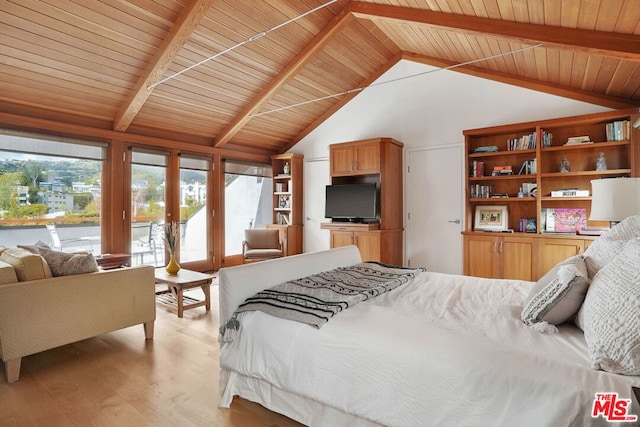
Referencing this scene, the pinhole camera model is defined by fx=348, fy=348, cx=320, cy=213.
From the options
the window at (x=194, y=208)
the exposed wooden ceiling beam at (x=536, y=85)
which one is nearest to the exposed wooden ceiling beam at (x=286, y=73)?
the window at (x=194, y=208)

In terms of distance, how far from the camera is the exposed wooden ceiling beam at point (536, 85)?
3.99 m

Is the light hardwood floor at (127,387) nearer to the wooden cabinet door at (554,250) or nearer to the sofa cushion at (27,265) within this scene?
the sofa cushion at (27,265)

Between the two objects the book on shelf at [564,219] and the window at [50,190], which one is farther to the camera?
the book on shelf at [564,219]

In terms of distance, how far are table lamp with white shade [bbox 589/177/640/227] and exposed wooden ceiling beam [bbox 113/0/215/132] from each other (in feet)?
12.5

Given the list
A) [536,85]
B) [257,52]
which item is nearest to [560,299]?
[536,85]

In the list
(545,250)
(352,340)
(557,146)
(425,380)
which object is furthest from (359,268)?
(557,146)

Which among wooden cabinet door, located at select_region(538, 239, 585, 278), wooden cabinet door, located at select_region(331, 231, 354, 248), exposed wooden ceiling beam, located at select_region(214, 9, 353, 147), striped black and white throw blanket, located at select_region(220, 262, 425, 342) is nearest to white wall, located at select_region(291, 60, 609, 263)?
wooden cabinet door, located at select_region(331, 231, 354, 248)

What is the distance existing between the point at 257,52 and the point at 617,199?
4.07 m

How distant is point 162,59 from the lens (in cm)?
381

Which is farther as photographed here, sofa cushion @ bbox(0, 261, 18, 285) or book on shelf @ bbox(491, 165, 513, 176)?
book on shelf @ bbox(491, 165, 513, 176)

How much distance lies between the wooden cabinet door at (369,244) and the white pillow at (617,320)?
379 centimetres

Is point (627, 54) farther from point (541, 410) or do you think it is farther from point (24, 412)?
point (24, 412)

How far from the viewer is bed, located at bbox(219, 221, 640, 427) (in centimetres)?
114

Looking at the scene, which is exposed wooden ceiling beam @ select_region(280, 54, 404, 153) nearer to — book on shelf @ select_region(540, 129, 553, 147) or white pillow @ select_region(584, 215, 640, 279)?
book on shelf @ select_region(540, 129, 553, 147)
